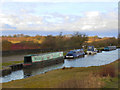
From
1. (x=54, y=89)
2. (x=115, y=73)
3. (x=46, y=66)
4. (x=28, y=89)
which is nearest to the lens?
(x=54, y=89)

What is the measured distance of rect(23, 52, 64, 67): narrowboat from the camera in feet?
122

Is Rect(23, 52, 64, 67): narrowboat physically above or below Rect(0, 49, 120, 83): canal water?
above

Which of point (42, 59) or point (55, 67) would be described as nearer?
point (55, 67)

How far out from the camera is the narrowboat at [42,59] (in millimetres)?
37125

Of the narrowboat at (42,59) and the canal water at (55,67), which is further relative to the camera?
the narrowboat at (42,59)

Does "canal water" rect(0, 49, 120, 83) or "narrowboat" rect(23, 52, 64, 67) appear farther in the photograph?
"narrowboat" rect(23, 52, 64, 67)

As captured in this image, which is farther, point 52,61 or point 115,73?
point 52,61

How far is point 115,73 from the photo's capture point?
17750 millimetres

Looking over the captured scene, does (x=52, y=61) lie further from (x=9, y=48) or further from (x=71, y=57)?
(x=9, y=48)

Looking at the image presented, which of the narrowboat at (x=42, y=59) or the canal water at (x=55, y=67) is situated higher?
the narrowboat at (x=42, y=59)

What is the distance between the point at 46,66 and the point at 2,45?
27.9 meters

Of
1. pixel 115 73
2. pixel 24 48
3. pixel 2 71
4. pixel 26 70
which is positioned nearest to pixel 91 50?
pixel 24 48

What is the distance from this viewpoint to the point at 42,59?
131ft

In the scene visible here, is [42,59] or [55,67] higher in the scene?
[42,59]
